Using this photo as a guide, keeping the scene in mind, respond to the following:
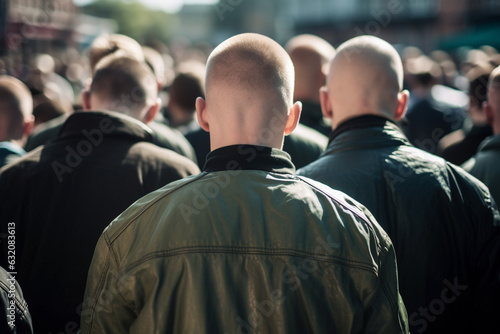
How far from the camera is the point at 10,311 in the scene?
5.72 feet

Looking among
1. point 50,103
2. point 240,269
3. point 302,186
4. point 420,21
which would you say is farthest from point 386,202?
point 420,21

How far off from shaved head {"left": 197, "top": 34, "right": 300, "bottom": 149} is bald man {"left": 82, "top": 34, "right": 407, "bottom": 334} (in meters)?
0.09

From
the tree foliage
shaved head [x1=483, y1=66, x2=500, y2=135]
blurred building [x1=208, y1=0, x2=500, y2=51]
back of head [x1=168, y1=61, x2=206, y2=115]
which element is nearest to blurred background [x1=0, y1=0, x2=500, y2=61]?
blurred building [x1=208, y1=0, x2=500, y2=51]

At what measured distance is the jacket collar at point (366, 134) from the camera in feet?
8.91

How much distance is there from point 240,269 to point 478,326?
147 centimetres

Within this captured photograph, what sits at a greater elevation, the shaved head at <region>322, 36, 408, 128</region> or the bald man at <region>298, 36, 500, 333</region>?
the shaved head at <region>322, 36, 408, 128</region>

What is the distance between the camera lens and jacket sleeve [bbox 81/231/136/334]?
1703 mm

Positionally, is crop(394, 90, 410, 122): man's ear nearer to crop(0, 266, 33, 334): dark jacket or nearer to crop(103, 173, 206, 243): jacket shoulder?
crop(103, 173, 206, 243): jacket shoulder

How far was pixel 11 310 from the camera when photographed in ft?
5.75

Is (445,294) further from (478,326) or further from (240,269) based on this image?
(240,269)

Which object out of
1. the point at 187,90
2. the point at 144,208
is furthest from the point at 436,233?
the point at 187,90

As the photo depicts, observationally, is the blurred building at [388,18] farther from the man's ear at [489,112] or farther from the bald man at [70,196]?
the bald man at [70,196]

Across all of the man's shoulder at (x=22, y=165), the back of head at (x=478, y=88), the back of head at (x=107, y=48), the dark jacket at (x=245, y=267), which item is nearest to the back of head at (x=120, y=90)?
the man's shoulder at (x=22, y=165)

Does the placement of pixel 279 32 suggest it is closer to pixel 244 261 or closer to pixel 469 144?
pixel 469 144
